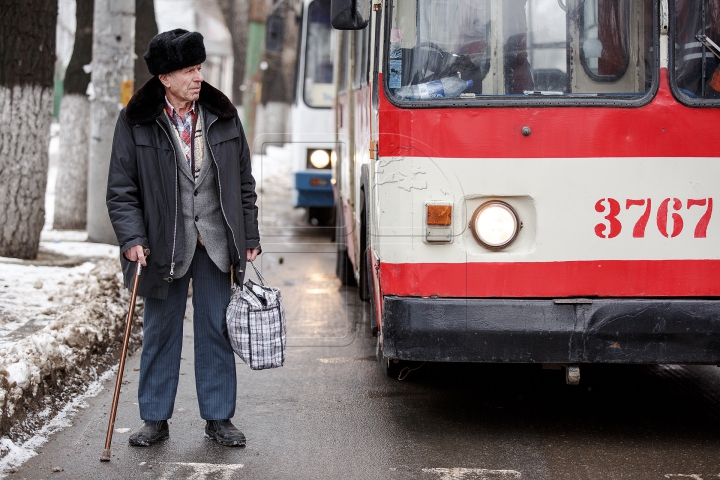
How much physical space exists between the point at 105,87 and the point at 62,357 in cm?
626

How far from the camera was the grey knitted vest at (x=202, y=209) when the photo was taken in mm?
4668

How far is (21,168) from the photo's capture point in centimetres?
958

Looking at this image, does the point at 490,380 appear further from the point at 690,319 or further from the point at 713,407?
the point at 690,319

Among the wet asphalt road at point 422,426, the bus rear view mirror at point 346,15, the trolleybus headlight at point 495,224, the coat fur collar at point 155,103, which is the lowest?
the wet asphalt road at point 422,426

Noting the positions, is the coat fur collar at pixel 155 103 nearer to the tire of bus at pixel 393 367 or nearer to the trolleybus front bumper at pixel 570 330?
the trolleybus front bumper at pixel 570 330

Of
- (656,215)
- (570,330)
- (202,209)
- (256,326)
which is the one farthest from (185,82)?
(656,215)

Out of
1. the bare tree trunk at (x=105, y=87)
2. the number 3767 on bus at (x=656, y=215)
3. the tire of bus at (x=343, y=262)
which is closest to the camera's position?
the number 3767 on bus at (x=656, y=215)

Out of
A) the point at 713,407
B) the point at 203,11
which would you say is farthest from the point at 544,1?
the point at 203,11

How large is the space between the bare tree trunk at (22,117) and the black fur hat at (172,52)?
546cm

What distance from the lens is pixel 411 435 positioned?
16.3 feet

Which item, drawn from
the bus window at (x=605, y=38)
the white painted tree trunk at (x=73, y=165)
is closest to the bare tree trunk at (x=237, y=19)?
the white painted tree trunk at (x=73, y=165)

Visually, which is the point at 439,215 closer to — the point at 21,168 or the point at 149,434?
the point at 149,434

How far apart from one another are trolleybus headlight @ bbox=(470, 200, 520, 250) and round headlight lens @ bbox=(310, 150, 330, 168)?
971cm

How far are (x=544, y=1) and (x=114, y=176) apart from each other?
2.14 m
